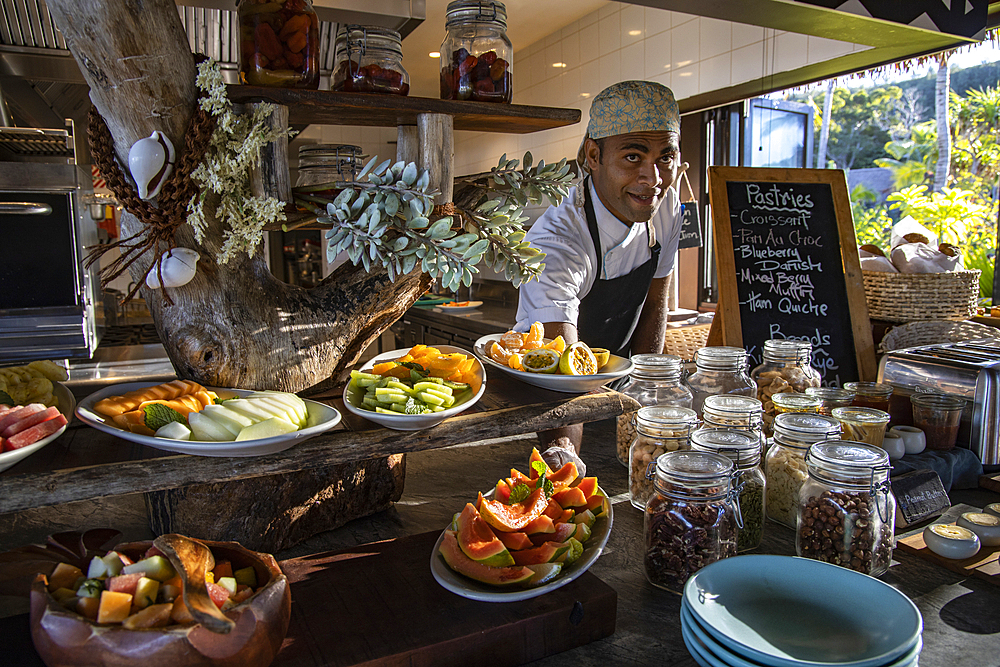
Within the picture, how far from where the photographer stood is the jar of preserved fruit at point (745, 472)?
105 centimetres

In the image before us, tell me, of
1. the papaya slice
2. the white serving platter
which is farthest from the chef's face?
the papaya slice

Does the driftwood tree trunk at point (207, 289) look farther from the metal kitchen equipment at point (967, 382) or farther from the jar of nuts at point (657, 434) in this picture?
the metal kitchen equipment at point (967, 382)

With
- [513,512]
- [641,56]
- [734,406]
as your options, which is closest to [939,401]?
[734,406]

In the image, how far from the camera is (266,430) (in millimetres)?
840

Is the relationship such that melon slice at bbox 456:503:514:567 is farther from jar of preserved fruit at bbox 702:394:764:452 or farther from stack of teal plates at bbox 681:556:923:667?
jar of preserved fruit at bbox 702:394:764:452

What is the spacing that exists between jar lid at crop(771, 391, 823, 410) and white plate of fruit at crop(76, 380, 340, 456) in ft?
2.88

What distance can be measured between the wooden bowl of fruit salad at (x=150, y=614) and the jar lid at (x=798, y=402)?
983mm

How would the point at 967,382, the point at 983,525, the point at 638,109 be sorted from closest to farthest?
the point at 983,525 < the point at 967,382 < the point at 638,109

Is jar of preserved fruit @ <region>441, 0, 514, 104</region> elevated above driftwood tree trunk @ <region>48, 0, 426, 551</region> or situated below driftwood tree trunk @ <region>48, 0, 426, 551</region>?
above

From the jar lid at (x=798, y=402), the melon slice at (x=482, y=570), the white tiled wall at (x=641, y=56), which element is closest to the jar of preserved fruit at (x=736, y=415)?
the jar lid at (x=798, y=402)

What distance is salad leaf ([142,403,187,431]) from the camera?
34.4 inches

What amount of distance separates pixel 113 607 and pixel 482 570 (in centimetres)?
44

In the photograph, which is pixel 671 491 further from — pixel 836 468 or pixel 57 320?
pixel 57 320

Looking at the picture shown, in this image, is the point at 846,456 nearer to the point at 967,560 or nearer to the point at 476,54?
the point at 967,560
